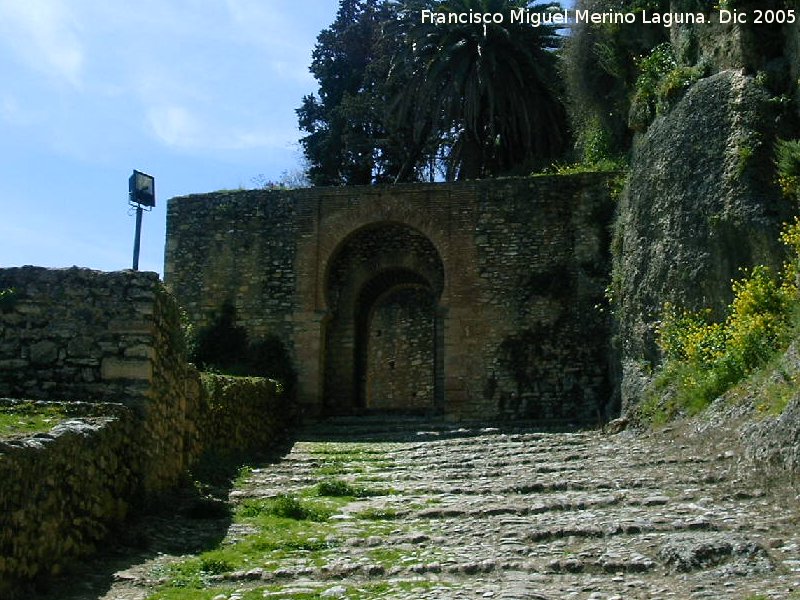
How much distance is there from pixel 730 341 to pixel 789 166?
2.33 metres

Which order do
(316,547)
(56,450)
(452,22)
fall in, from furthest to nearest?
(452,22) < (316,547) < (56,450)

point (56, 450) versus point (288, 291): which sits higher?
point (288, 291)

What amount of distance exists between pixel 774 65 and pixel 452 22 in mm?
13304

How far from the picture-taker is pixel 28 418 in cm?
755

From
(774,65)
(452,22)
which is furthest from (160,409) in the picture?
(452,22)

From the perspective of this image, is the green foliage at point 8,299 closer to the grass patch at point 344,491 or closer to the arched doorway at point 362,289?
the grass patch at point 344,491

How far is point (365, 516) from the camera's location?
355 inches

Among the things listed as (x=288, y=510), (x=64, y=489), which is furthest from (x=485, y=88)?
(x=64, y=489)

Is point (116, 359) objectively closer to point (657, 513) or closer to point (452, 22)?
point (657, 513)

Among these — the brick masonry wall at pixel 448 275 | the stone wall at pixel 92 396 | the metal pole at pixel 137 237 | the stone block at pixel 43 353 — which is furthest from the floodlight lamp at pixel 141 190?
the stone block at pixel 43 353

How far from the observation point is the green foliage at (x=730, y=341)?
1102 cm

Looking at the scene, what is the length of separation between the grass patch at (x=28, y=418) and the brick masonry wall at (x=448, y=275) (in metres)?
10.8

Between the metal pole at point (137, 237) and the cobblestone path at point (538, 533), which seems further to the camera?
the metal pole at point (137, 237)

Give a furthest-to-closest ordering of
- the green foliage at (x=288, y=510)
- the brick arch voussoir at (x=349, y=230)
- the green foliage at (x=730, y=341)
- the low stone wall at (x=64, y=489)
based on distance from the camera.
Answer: the brick arch voussoir at (x=349, y=230), the green foliage at (x=730, y=341), the green foliage at (x=288, y=510), the low stone wall at (x=64, y=489)
